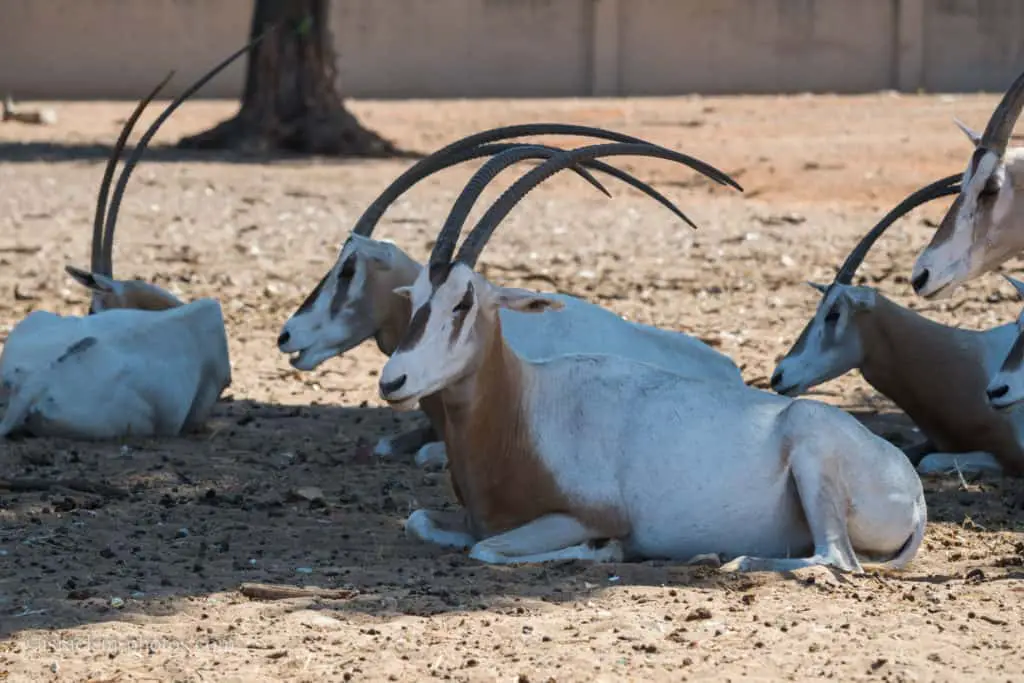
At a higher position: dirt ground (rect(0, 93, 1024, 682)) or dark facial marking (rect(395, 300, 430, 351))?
dark facial marking (rect(395, 300, 430, 351))

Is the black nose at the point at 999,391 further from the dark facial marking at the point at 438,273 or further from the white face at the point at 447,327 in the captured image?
the dark facial marking at the point at 438,273

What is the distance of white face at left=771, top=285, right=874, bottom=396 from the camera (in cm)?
731

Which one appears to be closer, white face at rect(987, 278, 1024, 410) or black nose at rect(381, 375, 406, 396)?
black nose at rect(381, 375, 406, 396)

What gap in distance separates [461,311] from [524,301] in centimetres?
17

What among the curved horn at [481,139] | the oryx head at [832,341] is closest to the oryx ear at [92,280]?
the curved horn at [481,139]

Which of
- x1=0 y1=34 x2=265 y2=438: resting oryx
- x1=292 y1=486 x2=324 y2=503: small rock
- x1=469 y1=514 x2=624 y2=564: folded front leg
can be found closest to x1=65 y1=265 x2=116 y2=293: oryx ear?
x1=0 y1=34 x2=265 y2=438: resting oryx

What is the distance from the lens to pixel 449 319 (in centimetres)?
505

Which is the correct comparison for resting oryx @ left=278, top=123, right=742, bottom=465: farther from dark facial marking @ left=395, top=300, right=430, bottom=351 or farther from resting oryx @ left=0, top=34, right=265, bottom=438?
dark facial marking @ left=395, top=300, right=430, bottom=351

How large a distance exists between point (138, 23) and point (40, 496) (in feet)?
63.4

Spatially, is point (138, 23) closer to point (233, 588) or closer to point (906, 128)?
point (906, 128)

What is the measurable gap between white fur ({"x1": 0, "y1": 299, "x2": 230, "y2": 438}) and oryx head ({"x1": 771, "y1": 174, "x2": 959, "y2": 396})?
7.28 feet

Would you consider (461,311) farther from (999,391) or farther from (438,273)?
(999,391)

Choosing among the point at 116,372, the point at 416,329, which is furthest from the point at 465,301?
the point at 116,372

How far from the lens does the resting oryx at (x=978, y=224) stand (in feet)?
21.1
